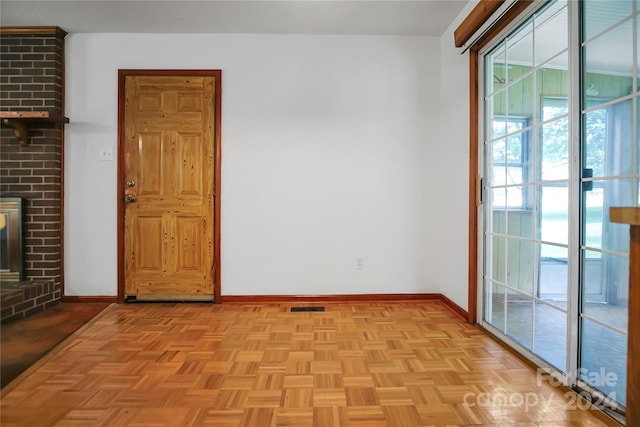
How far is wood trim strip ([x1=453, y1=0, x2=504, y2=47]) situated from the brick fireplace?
3.41 m

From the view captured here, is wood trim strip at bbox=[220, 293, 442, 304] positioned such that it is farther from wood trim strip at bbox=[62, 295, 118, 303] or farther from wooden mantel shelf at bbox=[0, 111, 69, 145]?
wooden mantel shelf at bbox=[0, 111, 69, 145]

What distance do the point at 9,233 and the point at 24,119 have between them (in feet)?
3.34

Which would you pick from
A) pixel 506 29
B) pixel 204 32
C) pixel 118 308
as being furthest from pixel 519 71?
pixel 118 308

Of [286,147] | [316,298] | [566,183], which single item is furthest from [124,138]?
[566,183]

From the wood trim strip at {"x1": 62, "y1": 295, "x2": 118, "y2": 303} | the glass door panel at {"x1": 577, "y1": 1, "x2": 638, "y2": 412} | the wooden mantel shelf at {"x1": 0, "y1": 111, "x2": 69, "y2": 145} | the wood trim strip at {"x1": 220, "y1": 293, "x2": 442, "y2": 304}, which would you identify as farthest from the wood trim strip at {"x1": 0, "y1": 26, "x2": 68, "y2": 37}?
the glass door panel at {"x1": 577, "y1": 1, "x2": 638, "y2": 412}

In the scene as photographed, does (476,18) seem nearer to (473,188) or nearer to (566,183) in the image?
(473,188)

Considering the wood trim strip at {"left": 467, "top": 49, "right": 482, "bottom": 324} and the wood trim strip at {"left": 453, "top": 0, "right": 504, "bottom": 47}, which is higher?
the wood trim strip at {"left": 453, "top": 0, "right": 504, "bottom": 47}

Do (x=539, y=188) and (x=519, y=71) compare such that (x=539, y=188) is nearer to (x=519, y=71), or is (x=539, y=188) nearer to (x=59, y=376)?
(x=519, y=71)

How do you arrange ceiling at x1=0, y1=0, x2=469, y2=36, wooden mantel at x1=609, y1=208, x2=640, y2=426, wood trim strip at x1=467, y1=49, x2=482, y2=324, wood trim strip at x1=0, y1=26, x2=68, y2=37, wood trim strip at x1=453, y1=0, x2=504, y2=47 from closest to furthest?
wooden mantel at x1=609, y1=208, x2=640, y2=426
wood trim strip at x1=453, y1=0, x2=504, y2=47
wood trim strip at x1=467, y1=49, x2=482, y2=324
ceiling at x1=0, y1=0, x2=469, y2=36
wood trim strip at x1=0, y1=26, x2=68, y2=37

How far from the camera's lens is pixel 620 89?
1.47 metres

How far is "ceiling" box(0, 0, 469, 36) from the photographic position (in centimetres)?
272

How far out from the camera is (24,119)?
3047mm

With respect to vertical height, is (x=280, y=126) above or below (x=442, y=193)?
above

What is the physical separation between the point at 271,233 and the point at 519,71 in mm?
2280
